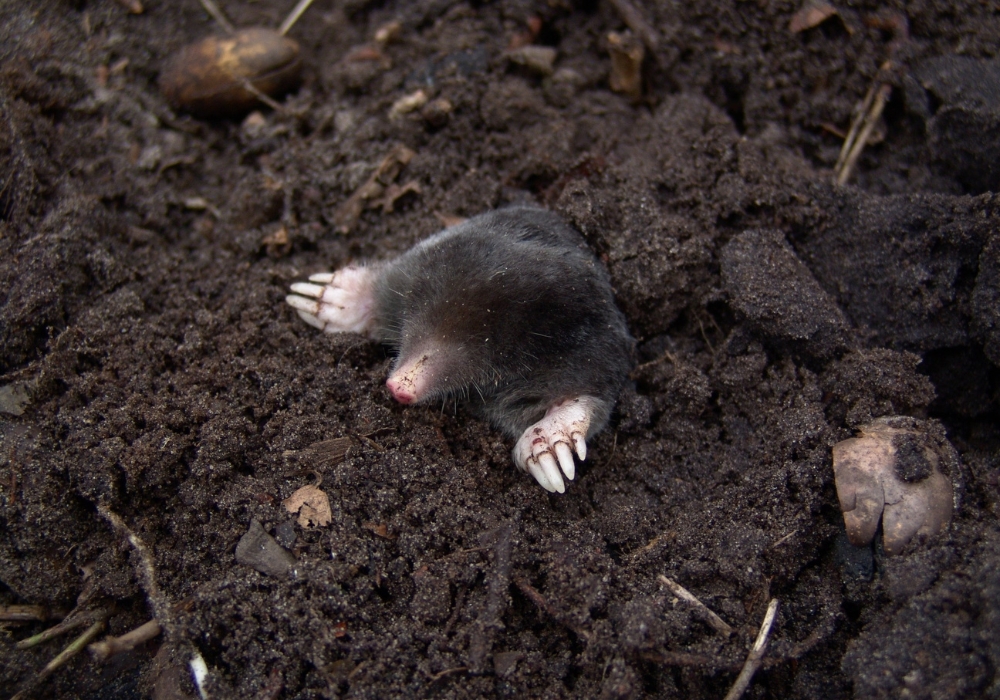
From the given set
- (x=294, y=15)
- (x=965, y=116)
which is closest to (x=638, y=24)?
(x=965, y=116)

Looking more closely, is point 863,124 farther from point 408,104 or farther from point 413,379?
point 413,379

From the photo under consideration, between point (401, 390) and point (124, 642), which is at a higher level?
point (401, 390)

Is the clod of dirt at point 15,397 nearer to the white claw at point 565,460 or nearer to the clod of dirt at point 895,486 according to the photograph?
the white claw at point 565,460

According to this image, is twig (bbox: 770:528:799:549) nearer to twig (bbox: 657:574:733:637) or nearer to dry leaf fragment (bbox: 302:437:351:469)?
twig (bbox: 657:574:733:637)

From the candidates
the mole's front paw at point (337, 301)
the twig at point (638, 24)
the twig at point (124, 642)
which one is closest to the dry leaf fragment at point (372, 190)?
the mole's front paw at point (337, 301)

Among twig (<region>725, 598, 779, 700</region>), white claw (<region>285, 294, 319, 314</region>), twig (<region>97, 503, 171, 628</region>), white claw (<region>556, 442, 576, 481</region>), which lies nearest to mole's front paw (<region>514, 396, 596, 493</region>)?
white claw (<region>556, 442, 576, 481</region>)

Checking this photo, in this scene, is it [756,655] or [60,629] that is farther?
[60,629]
